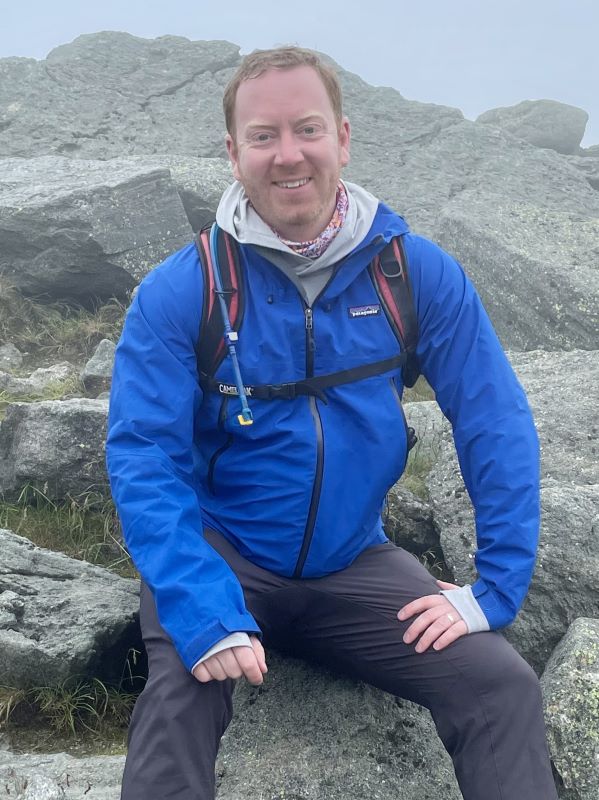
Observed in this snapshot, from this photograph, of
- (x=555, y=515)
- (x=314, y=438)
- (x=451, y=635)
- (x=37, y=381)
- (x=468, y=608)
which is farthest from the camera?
(x=37, y=381)

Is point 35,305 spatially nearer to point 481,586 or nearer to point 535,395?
point 535,395

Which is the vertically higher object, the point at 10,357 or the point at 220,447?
the point at 220,447

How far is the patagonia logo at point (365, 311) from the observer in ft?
14.5

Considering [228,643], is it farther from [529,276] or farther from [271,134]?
[529,276]

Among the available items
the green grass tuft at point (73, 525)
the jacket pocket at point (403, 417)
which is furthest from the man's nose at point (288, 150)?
the green grass tuft at point (73, 525)

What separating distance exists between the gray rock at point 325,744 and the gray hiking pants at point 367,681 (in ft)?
0.59

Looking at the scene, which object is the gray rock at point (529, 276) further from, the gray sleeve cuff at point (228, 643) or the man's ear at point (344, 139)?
the gray sleeve cuff at point (228, 643)

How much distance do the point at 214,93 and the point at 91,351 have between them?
8.84 m

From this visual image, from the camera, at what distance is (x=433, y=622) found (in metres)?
4.15

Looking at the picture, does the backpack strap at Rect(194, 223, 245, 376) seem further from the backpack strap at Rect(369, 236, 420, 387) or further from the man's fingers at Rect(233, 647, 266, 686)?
the man's fingers at Rect(233, 647, 266, 686)

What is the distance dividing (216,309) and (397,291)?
93 centimetres

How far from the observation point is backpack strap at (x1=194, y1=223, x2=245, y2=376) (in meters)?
4.30

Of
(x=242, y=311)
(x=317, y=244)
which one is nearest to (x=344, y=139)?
(x=317, y=244)

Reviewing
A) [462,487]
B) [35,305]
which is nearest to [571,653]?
[462,487]
